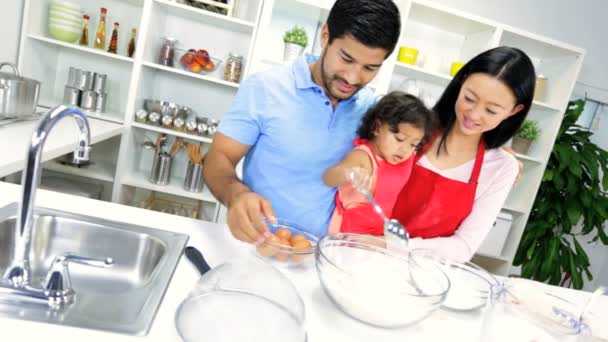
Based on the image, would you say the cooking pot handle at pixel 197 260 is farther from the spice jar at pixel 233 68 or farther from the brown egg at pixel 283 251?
the spice jar at pixel 233 68

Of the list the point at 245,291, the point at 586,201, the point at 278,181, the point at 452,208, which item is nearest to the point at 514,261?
the point at 586,201

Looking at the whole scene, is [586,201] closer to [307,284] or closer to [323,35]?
[323,35]

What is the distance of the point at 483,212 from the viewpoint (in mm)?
1398

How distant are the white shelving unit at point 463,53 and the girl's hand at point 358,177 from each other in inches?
61.6

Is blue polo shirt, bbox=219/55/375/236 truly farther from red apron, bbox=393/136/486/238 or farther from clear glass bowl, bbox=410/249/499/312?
clear glass bowl, bbox=410/249/499/312

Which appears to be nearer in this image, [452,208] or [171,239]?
[171,239]

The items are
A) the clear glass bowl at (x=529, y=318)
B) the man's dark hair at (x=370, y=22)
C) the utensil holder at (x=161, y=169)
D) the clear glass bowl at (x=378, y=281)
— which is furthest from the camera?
the utensil holder at (x=161, y=169)

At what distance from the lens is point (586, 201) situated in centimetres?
282

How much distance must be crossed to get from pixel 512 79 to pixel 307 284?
0.93 m

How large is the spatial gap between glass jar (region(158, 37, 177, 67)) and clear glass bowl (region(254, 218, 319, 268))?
6.59 feet

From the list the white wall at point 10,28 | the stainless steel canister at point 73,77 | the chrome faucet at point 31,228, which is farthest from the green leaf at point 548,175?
the white wall at point 10,28

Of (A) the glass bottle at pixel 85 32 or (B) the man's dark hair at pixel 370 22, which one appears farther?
(A) the glass bottle at pixel 85 32

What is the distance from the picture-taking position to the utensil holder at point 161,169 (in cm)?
264

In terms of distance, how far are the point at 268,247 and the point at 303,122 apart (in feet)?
1.83
